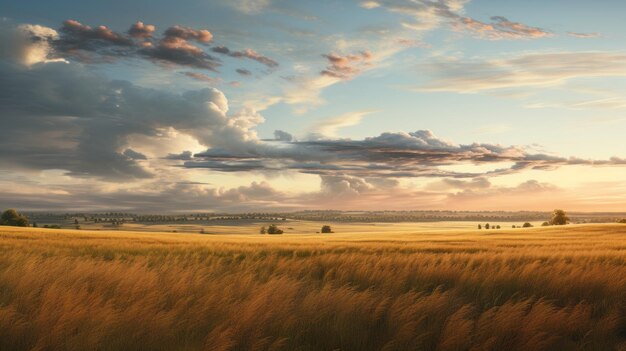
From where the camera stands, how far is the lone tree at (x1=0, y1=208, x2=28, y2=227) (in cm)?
8568

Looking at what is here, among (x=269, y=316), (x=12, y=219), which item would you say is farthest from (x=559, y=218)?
(x=269, y=316)

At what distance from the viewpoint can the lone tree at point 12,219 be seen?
281 ft

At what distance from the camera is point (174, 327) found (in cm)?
797

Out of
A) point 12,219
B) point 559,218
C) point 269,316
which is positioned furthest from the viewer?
point 559,218

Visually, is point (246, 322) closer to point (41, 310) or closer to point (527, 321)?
point (41, 310)

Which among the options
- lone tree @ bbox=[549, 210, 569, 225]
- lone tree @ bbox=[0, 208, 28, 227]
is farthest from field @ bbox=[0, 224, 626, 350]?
lone tree @ bbox=[549, 210, 569, 225]

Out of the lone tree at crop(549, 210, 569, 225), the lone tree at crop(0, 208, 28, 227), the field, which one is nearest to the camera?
the field

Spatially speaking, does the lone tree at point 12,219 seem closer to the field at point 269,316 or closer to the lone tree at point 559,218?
the field at point 269,316

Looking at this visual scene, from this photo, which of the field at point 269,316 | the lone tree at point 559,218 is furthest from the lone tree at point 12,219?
the lone tree at point 559,218

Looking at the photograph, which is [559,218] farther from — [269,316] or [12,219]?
[269,316]

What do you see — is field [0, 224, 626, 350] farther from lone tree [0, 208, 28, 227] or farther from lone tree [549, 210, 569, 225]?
lone tree [549, 210, 569, 225]

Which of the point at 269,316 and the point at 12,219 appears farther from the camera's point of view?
the point at 12,219

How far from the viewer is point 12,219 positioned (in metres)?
85.8

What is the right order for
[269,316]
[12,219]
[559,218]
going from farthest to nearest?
1. [559,218]
2. [12,219]
3. [269,316]
